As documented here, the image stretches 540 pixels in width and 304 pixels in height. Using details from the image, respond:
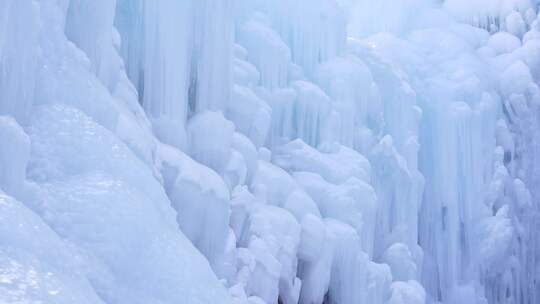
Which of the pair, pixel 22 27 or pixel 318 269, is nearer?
pixel 22 27

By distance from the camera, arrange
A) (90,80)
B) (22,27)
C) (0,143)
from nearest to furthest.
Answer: (0,143) < (22,27) < (90,80)

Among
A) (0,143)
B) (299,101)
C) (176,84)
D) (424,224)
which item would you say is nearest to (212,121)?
(176,84)

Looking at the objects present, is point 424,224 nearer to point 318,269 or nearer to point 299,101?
point 299,101

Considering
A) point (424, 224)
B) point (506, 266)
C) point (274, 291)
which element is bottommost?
point (506, 266)

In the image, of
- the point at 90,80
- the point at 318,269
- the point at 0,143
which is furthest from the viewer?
the point at 318,269

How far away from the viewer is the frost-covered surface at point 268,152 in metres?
3.49

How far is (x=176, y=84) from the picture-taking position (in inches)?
229

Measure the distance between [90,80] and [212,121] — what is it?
1.72m

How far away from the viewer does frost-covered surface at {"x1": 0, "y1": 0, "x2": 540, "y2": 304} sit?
11.4 feet

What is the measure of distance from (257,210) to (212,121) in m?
0.81

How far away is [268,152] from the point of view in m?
7.18

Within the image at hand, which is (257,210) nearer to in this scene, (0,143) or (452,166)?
(0,143)

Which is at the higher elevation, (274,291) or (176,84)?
(176,84)

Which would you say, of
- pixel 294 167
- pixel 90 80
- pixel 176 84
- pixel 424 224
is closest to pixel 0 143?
pixel 90 80
